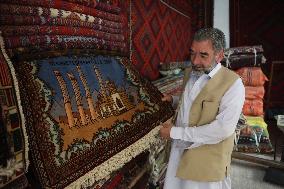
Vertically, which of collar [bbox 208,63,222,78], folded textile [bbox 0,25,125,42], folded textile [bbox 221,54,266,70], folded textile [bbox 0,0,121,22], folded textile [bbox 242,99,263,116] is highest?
folded textile [bbox 0,0,121,22]

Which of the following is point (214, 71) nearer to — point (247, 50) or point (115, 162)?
point (115, 162)

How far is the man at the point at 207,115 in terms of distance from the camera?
5.81 ft

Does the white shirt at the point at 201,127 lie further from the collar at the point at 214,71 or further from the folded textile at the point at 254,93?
the folded textile at the point at 254,93

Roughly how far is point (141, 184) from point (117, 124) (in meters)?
0.96

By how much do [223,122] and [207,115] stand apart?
11 cm

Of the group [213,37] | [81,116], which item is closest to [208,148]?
[213,37]

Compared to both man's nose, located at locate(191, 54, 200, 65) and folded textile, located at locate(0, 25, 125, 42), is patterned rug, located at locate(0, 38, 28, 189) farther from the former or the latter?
man's nose, located at locate(191, 54, 200, 65)

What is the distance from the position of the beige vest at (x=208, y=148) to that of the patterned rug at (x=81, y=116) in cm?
30

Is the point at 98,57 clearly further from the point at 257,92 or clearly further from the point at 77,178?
the point at 257,92

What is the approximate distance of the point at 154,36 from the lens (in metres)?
3.69

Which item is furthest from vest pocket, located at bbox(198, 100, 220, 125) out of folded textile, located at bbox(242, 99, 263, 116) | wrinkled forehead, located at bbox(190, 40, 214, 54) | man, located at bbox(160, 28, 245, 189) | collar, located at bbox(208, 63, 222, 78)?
folded textile, located at bbox(242, 99, 263, 116)

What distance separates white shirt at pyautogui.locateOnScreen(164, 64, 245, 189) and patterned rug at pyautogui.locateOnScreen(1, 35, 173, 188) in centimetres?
20

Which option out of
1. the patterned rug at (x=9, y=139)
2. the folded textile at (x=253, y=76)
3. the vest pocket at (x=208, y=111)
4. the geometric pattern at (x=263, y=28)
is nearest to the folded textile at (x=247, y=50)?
the folded textile at (x=253, y=76)

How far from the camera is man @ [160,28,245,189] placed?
177 centimetres
